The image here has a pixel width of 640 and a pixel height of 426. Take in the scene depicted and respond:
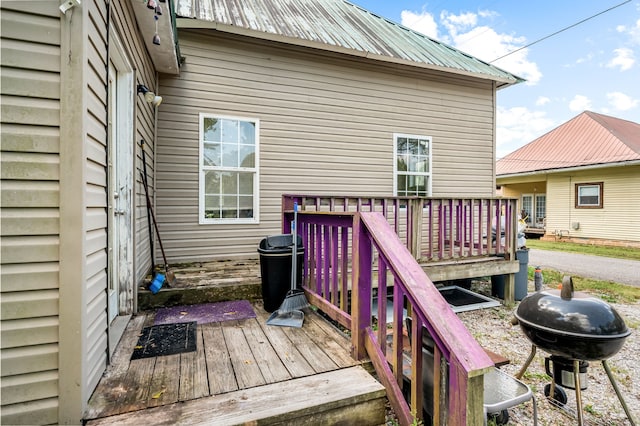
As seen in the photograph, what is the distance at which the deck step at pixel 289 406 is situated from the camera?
1.53 meters

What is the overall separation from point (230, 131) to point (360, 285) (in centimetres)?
390

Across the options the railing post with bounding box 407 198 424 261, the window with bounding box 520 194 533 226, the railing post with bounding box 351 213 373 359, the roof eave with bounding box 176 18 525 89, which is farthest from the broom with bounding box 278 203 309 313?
the window with bounding box 520 194 533 226

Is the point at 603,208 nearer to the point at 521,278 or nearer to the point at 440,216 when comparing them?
the point at 521,278

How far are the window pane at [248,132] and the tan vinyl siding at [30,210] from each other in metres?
3.71

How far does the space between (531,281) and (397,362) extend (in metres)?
5.83

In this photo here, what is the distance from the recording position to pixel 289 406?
5.33 feet

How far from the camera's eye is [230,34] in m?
5.06

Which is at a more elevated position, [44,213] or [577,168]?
[577,168]

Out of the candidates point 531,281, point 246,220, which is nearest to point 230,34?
point 246,220

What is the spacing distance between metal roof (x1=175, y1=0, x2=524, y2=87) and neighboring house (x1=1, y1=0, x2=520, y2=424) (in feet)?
0.15

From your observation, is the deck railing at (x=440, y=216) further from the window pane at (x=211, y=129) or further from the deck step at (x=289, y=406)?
the deck step at (x=289, y=406)

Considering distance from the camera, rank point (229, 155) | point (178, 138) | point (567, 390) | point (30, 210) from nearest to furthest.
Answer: point (30, 210), point (567, 390), point (178, 138), point (229, 155)

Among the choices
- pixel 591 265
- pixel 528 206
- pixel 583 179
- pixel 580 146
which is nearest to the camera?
pixel 591 265

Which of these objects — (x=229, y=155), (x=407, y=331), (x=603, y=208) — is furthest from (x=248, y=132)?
(x=603, y=208)
